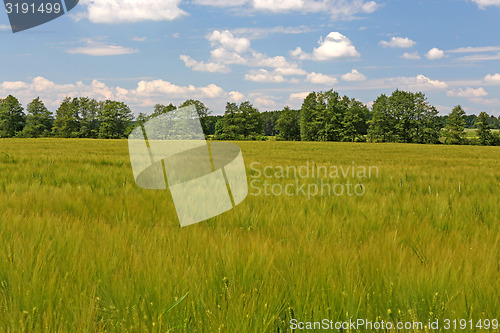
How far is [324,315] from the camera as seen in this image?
146 centimetres

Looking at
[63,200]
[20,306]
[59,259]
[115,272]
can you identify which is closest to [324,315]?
[115,272]

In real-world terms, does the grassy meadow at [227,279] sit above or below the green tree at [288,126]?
below

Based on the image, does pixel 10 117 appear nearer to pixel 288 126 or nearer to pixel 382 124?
pixel 288 126

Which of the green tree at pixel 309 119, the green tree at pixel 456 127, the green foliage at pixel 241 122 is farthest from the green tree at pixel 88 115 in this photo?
the green tree at pixel 456 127

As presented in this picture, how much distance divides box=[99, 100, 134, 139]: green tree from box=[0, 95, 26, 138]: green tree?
23.7 m

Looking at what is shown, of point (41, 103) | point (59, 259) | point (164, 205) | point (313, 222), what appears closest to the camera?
point (59, 259)

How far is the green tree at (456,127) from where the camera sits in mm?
83438

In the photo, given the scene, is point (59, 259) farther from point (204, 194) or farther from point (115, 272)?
point (204, 194)

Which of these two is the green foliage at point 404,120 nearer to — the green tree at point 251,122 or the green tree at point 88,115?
the green tree at point 251,122

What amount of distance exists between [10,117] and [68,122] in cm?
1548

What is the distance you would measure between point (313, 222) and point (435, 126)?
97976mm

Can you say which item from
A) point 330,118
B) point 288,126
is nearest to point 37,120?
point 288,126

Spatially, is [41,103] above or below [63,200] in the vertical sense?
above

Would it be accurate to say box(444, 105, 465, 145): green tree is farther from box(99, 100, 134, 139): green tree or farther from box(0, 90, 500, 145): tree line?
box(99, 100, 134, 139): green tree
